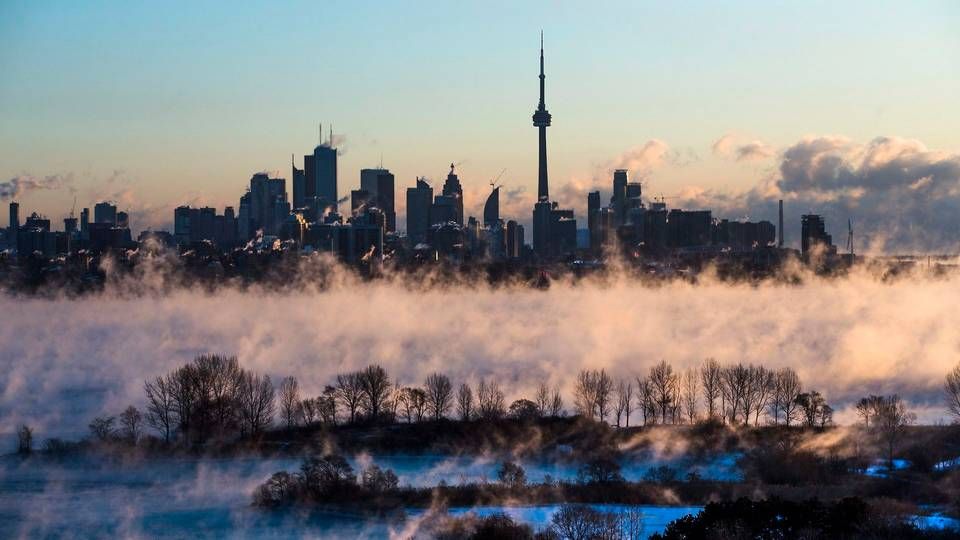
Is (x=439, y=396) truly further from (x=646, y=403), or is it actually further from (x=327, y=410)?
(x=646, y=403)

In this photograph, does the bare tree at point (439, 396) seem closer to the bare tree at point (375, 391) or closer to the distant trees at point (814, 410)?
the bare tree at point (375, 391)

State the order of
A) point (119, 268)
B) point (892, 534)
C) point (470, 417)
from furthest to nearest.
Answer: point (119, 268) → point (470, 417) → point (892, 534)

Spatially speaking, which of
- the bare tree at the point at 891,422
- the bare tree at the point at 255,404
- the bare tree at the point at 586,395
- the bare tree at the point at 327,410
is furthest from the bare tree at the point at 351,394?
the bare tree at the point at 891,422

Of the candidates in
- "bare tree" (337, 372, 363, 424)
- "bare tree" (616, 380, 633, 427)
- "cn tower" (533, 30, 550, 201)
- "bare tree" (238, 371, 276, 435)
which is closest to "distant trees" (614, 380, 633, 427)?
"bare tree" (616, 380, 633, 427)

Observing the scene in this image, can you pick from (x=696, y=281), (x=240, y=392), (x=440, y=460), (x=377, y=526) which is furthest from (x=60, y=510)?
(x=696, y=281)

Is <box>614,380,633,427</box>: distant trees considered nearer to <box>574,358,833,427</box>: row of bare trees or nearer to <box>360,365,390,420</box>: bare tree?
<box>574,358,833,427</box>: row of bare trees

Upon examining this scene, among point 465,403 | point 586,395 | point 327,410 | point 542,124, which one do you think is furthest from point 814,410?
point 542,124

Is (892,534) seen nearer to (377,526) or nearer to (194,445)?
(377,526)
